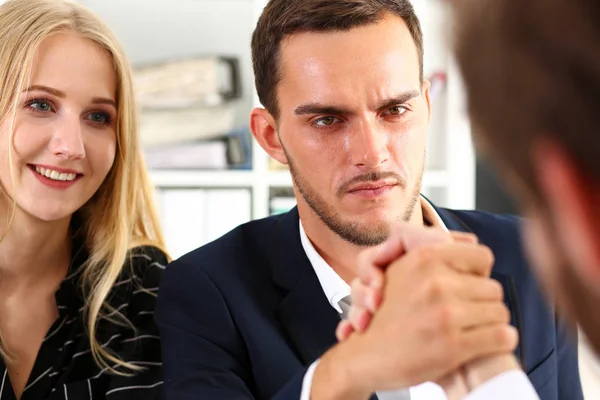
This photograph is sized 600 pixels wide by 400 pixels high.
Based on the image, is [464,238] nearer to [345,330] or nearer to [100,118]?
[345,330]

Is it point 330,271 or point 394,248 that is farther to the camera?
point 330,271

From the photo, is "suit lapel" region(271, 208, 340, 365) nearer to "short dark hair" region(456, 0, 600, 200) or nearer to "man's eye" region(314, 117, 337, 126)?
"man's eye" region(314, 117, 337, 126)

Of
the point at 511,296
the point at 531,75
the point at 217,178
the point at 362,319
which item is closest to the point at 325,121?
the point at 511,296

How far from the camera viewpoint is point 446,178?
107 inches

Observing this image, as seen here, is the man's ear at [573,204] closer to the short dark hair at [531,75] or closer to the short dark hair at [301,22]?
the short dark hair at [531,75]

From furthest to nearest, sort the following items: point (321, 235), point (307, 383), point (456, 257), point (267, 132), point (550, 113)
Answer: point (267, 132), point (321, 235), point (307, 383), point (456, 257), point (550, 113)

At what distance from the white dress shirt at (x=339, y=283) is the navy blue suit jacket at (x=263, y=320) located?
0.07ft

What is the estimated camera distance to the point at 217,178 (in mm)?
2605

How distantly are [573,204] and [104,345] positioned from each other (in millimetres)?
1304

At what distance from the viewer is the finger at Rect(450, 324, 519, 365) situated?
829 millimetres

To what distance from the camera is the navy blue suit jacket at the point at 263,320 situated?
4.36 feet

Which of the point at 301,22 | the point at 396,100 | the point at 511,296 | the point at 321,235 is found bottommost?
the point at 511,296

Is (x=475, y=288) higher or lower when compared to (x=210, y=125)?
lower

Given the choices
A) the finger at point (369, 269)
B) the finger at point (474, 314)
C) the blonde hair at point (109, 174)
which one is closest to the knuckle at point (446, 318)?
the finger at point (474, 314)
